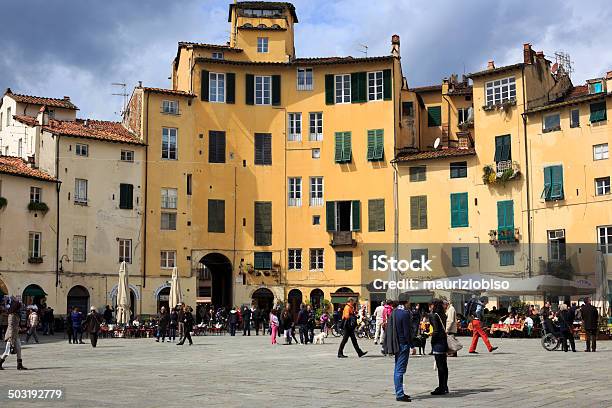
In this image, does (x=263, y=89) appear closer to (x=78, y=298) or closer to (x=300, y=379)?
(x=78, y=298)

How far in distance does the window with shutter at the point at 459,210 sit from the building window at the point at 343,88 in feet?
33.2

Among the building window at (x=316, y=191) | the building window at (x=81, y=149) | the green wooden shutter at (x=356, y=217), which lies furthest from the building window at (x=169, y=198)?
the green wooden shutter at (x=356, y=217)

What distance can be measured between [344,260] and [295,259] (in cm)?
322

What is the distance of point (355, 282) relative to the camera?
55.1m

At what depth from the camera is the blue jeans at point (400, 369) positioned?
1440cm

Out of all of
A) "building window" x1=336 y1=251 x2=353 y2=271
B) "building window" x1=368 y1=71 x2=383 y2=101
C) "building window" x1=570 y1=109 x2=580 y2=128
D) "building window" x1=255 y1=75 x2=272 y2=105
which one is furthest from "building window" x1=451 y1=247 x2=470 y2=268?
"building window" x1=255 y1=75 x2=272 y2=105

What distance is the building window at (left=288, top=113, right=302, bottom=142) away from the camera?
57.6m

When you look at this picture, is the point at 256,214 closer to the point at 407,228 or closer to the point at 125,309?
the point at 407,228

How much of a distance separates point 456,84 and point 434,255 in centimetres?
1659

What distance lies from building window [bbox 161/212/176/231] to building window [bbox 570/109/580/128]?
24.5 m

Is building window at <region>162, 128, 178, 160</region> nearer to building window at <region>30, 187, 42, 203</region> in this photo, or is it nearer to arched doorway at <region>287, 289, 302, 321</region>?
building window at <region>30, 187, 42, 203</region>

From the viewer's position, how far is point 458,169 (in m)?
53.1

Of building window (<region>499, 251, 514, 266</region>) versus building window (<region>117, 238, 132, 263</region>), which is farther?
building window (<region>117, 238, 132, 263</region>)

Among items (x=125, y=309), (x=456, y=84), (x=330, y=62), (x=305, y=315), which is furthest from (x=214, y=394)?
(x=456, y=84)
